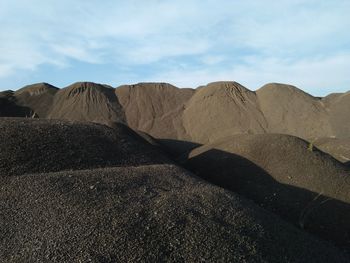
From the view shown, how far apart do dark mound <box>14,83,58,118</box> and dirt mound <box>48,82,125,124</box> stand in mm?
792

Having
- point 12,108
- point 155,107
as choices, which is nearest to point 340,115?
point 155,107

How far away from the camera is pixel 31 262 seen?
8227mm

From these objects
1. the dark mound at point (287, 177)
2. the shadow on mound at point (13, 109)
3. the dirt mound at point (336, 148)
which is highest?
the shadow on mound at point (13, 109)

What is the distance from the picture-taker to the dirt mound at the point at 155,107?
4852 cm

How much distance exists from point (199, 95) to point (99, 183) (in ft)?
136

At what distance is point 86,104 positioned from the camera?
51875mm

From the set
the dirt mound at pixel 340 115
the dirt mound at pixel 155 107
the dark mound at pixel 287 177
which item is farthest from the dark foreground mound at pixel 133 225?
the dirt mound at pixel 155 107

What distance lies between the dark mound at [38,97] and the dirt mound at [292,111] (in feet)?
78.9

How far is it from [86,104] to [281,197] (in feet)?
126

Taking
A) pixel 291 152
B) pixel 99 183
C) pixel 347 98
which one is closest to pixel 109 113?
pixel 347 98

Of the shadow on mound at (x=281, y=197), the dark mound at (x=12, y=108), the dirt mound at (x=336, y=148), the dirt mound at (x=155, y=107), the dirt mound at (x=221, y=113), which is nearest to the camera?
the shadow on mound at (x=281, y=197)

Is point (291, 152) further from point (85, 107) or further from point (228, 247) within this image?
point (85, 107)

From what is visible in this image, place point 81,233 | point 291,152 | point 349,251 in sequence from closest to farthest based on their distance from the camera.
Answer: point 81,233
point 349,251
point 291,152

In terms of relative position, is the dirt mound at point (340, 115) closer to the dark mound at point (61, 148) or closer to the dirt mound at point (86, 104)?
the dirt mound at point (86, 104)
